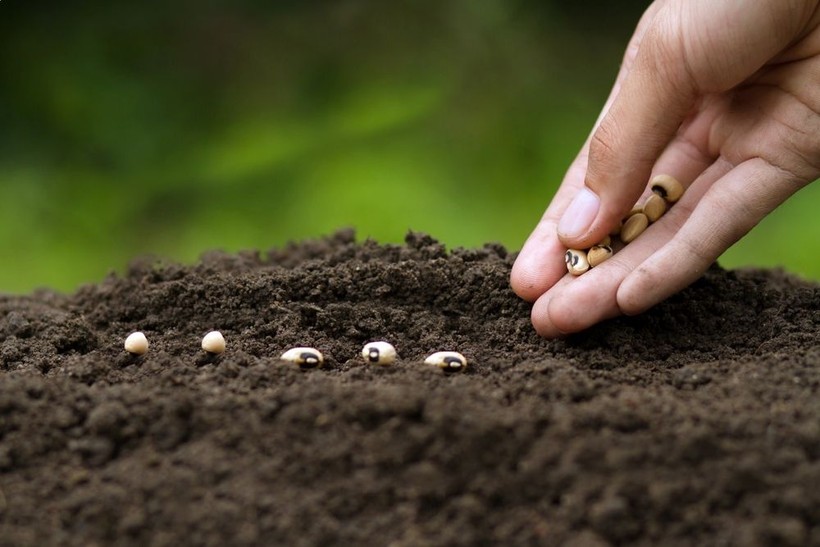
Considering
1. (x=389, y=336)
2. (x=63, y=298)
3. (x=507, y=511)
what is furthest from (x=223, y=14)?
(x=507, y=511)

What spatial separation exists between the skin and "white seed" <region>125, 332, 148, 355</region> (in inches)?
28.3

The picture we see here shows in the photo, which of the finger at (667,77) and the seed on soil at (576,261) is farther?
the seed on soil at (576,261)

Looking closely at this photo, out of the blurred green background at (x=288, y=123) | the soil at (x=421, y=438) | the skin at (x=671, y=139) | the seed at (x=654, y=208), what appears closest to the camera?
the soil at (x=421, y=438)

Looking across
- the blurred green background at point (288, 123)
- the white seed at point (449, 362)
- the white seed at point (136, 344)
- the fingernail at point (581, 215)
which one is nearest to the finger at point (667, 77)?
the fingernail at point (581, 215)

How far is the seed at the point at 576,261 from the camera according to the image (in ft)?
5.74

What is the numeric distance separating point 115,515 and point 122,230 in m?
2.48

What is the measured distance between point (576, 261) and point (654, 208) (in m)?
0.24

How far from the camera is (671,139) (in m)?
1.73

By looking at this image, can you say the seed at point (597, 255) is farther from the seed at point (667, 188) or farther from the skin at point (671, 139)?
the seed at point (667, 188)

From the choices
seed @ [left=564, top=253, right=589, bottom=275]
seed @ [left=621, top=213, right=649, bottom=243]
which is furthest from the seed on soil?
seed @ [left=621, top=213, right=649, bottom=243]

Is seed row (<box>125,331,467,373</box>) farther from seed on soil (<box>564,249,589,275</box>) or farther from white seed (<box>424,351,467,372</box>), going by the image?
seed on soil (<box>564,249,589,275</box>)

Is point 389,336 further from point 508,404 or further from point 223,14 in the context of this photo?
point 223,14

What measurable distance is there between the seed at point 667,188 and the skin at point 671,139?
20 millimetres

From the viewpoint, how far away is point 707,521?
106 centimetres
